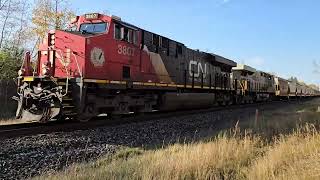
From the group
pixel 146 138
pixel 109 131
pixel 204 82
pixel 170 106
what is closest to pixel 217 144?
pixel 146 138

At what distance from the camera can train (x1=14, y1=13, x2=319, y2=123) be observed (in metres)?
12.8

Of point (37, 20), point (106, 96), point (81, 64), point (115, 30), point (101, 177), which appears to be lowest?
point (101, 177)

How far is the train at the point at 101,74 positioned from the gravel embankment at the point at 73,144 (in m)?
1.43

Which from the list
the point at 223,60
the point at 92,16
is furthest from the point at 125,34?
the point at 223,60

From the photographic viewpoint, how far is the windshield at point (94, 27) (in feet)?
48.3

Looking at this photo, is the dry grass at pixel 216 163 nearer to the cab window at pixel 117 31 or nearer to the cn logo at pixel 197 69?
the cab window at pixel 117 31

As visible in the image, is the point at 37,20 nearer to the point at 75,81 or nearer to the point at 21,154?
the point at 75,81

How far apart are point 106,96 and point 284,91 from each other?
45689 millimetres

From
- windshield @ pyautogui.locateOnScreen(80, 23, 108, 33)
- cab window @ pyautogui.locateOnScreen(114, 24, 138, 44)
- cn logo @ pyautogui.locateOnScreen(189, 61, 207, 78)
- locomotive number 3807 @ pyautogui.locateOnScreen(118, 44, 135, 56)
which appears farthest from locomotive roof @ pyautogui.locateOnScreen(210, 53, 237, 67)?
windshield @ pyautogui.locateOnScreen(80, 23, 108, 33)

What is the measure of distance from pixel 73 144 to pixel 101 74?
4.73 m

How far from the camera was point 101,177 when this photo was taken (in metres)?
6.76

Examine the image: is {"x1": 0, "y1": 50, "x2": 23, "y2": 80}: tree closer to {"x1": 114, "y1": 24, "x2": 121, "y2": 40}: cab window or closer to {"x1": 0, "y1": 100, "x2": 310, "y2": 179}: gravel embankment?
{"x1": 114, "y1": 24, "x2": 121, "y2": 40}: cab window

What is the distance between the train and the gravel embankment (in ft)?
4.69

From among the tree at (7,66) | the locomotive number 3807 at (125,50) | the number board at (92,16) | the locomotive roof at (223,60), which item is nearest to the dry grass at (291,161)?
the locomotive number 3807 at (125,50)
